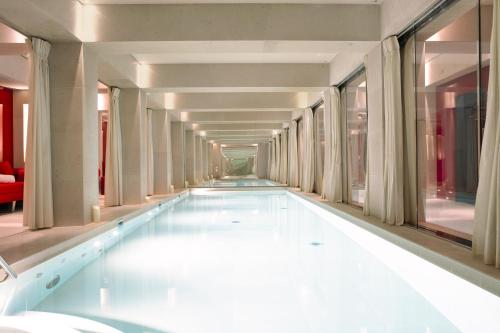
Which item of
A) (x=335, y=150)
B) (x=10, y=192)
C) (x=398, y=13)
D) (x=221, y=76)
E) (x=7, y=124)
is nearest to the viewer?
(x=398, y=13)

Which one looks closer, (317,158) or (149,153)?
(149,153)

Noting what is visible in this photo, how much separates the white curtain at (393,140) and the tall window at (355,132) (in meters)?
1.44

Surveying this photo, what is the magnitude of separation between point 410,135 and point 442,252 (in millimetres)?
2141

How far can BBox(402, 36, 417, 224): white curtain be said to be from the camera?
508 cm

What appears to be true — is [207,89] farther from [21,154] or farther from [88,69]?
[21,154]

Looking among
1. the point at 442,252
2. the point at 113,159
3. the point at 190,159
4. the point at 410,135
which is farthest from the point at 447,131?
the point at 442,252

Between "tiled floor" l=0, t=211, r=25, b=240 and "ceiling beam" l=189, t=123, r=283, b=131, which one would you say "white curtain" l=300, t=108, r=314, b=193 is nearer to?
"ceiling beam" l=189, t=123, r=283, b=131

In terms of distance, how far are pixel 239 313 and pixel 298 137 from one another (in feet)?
41.4

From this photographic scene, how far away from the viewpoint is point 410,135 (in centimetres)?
511

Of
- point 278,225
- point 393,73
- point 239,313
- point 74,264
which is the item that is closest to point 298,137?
point 278,225

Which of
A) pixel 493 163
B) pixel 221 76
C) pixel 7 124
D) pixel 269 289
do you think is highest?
pixel 221 76

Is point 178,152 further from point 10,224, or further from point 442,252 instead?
point 442,252

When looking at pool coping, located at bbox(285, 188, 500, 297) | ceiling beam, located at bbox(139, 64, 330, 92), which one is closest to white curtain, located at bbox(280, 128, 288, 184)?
ceiling beam, located at bbox(139, 64, 330, 92)

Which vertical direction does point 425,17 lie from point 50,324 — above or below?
above
